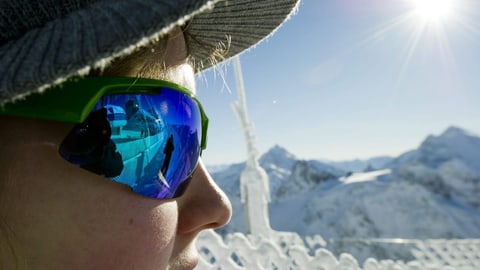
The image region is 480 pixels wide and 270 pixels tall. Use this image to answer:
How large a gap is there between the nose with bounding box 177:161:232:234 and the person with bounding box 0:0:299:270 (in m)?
0.07

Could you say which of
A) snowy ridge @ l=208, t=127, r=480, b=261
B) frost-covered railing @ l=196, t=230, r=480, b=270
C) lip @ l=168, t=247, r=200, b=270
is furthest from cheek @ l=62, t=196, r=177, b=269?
snowy ridge @ l=208, t=127, r=480, b=261

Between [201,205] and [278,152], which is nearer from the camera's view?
[201,205]

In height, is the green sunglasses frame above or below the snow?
above

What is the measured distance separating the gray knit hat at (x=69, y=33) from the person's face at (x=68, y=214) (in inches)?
6.3

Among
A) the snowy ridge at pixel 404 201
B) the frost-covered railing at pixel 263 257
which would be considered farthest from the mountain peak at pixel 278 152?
the frost-covered railing at pixel 263 257

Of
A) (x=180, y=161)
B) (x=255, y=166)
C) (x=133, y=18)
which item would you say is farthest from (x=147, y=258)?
(x=255, y=166)

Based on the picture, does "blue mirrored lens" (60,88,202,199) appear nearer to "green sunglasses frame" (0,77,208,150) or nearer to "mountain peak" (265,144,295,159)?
"green sunglasses frame" (0,77,208,150)

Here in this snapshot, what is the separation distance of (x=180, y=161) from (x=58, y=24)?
0.37 metres

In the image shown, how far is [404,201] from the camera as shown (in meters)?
24.0

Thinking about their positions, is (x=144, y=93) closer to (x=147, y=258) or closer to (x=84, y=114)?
(x=84, y=114)

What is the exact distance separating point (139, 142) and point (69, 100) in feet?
0.49

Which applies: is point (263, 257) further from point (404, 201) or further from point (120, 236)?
point (404, 201)

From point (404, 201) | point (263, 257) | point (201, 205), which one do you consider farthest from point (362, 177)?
point (201, 205)

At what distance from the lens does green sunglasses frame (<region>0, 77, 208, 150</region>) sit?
2.16 ft
